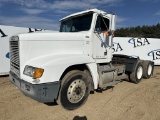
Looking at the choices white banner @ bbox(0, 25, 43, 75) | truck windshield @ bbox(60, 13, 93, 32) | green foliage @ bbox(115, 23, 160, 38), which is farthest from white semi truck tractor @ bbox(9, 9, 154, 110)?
green foliage @ bbox(115, 23, 160, 38)

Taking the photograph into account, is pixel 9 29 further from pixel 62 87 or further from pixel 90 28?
pixel 62 87

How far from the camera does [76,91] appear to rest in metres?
4.91

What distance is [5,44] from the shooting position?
9.69 m

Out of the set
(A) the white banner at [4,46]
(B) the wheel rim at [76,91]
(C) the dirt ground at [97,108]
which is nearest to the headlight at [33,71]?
(B) the wheel rim at [76,91]

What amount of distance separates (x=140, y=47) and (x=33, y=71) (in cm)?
1218

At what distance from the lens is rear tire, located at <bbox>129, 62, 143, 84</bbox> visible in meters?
7.93

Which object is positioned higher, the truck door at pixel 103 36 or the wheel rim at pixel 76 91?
the truck door at pixel 103 36

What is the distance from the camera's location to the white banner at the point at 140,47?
1458 cm

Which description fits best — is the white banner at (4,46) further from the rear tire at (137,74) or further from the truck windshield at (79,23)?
the rear tire at (137,74)

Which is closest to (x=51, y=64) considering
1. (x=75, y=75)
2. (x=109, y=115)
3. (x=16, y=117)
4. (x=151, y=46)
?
(x=75, y=75)

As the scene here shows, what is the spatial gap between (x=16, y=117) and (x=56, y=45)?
2163 mm

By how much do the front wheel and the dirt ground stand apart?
0.73 feet

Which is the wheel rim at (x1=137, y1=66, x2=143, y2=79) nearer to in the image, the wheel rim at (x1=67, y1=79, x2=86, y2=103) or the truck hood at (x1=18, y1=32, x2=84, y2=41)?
the truck hood at (x1=18, y1=32, x2=84, y2=41)

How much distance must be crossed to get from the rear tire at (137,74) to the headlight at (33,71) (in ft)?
16.5
